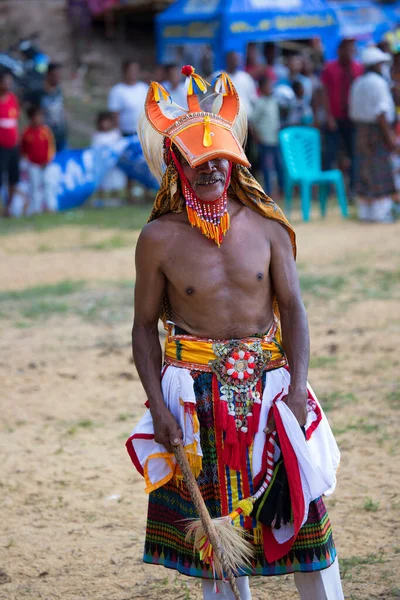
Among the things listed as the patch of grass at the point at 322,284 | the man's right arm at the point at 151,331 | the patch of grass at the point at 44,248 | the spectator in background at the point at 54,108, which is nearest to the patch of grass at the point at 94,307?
the patch of grass at the point at 322,284

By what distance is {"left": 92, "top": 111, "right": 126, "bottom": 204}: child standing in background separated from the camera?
14625 millimetres

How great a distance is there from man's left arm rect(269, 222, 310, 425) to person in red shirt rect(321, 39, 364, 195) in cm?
1079

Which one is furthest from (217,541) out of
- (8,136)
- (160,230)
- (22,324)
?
(8,136)

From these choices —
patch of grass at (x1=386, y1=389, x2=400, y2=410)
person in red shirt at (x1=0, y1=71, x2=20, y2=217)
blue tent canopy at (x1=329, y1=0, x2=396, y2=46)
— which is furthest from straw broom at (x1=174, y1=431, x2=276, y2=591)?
blue tent canopy at (x1=329, y1=0, x2=396, y2=46)

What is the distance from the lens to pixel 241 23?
1505cm

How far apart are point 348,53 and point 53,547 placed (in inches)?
421

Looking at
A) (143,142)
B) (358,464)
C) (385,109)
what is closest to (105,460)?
(358,464)

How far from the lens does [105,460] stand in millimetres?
4926

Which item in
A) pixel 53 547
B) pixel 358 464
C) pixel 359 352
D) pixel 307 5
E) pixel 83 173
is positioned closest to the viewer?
pixel 53 547

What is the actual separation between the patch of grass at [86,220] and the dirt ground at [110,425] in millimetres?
2661

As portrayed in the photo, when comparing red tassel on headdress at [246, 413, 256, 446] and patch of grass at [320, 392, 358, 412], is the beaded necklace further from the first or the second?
patch of grass at [320, 392, 358, 412]

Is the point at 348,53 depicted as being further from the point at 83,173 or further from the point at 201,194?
the point at 201,194

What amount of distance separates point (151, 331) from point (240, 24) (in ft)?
42.3

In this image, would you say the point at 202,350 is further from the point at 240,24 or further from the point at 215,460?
the point at 240,24
